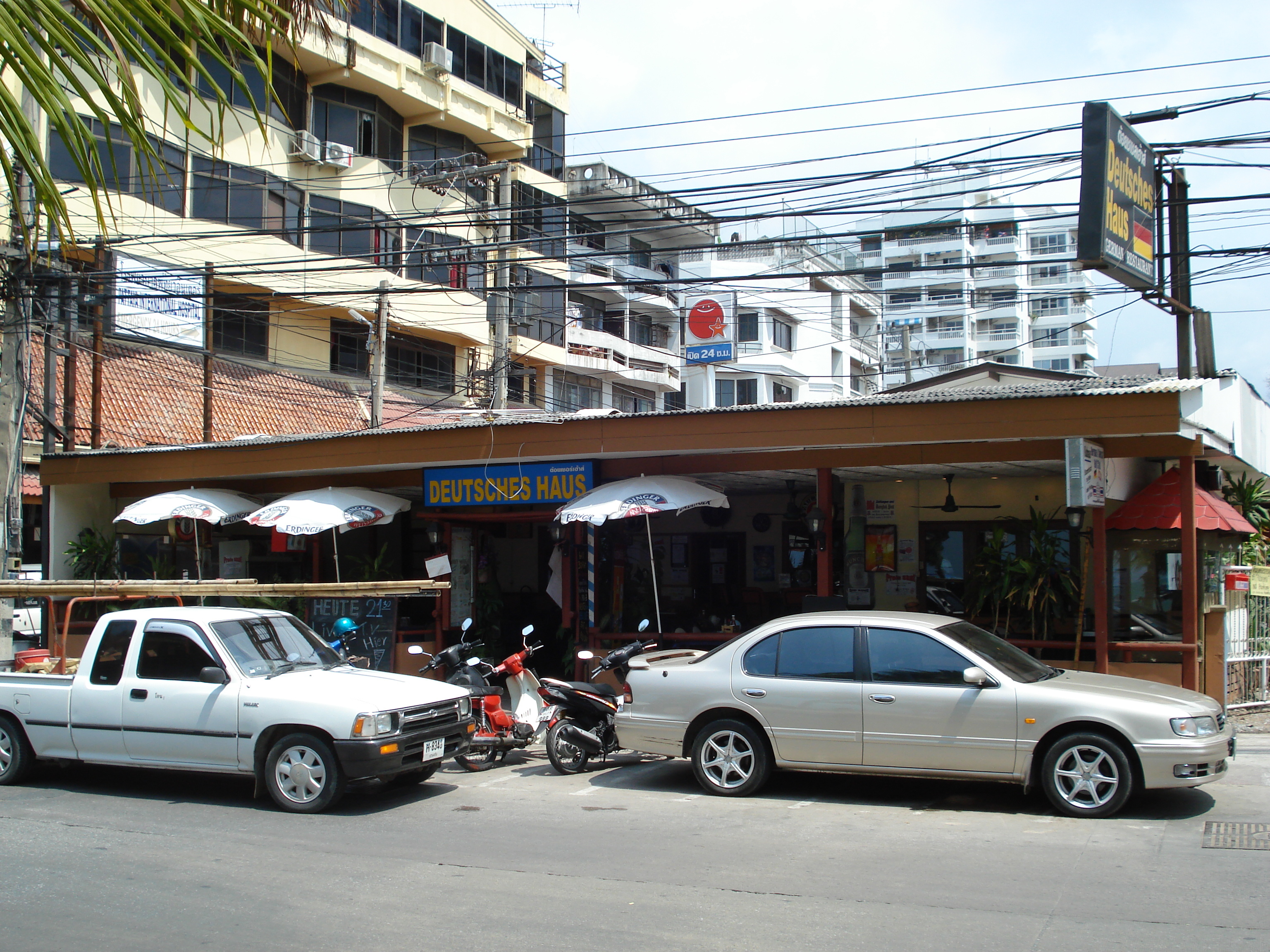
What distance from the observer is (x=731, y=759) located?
8.86m

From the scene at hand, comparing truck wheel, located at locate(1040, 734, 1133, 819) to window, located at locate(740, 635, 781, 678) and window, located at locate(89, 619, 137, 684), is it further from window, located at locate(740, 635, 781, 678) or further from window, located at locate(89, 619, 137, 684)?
window, located at locate(89, 619, 137, 684)

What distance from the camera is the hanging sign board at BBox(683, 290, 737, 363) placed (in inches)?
1163

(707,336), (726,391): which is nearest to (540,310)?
(726,391)

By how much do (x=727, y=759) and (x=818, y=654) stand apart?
3.87ft

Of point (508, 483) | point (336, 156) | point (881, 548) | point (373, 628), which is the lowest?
point (373, 628)

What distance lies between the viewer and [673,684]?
9078 mm

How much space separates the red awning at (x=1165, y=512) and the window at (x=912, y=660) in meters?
4.65

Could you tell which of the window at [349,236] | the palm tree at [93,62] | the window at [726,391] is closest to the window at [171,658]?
the palm tree at [93,62]

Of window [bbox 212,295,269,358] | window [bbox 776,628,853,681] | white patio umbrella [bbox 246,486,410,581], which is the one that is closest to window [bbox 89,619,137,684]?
white patio umbrella [bbox 246,486,410,581]

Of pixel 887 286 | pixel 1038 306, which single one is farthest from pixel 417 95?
pixel 1038 306

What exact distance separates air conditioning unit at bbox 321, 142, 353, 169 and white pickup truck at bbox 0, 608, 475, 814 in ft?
83.3

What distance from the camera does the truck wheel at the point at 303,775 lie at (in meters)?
8.38

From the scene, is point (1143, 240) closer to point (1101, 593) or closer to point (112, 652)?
point (1101, 593)

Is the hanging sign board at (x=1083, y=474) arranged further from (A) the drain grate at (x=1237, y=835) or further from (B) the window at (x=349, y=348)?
(B) the window at (x=349, y=348)
